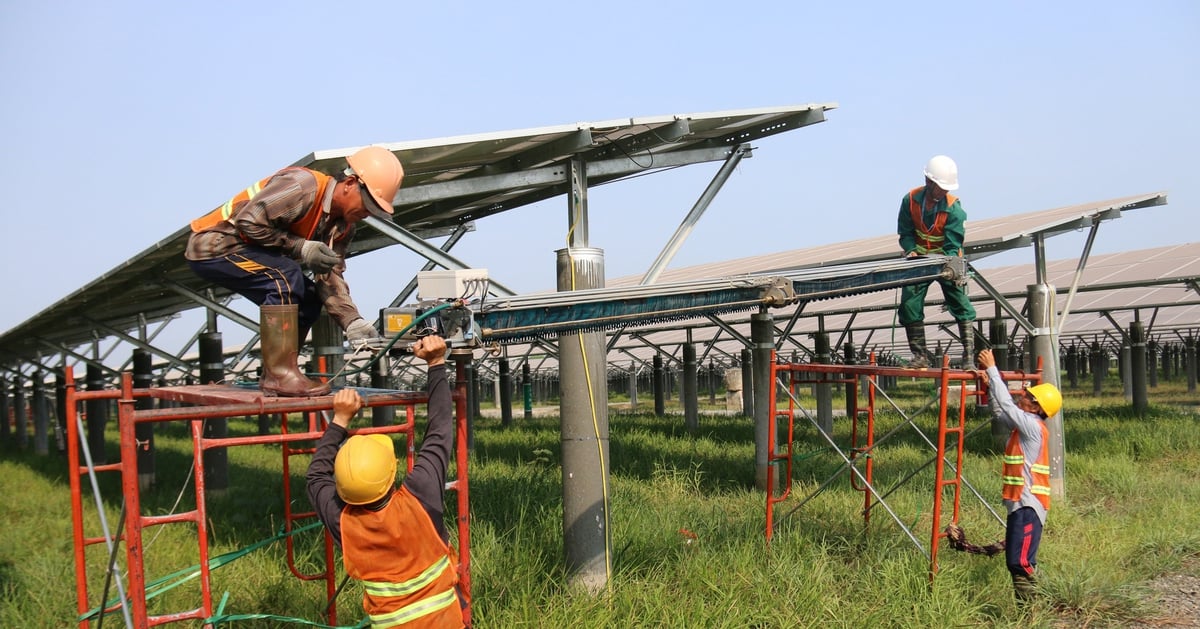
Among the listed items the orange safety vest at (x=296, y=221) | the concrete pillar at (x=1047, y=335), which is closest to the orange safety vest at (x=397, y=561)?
the orange safety vest at (x=296, y=221)

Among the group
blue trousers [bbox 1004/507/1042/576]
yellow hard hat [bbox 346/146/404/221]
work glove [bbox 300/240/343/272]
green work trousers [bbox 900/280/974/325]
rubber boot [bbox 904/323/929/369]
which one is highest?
yellow hard hat [bbox 346/146/404/221]

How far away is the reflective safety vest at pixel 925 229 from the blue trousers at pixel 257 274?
4753 millimetres

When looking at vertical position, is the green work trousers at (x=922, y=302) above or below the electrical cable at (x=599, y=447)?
above

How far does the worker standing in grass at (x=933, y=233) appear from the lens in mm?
7004

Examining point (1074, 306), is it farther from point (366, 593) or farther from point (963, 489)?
point (366, 593)

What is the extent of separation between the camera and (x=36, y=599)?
5973mm

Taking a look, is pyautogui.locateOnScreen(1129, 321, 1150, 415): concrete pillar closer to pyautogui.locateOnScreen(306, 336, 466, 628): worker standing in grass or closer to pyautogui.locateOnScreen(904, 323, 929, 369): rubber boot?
pyautogui.locateOnScreen(904, 323, 929, 369): rubber boot

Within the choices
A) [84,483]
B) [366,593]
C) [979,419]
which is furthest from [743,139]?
[84,483]

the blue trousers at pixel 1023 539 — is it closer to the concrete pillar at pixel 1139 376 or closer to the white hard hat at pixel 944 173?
the white hard hat at pixel 944 173

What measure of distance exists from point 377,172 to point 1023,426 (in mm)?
3955

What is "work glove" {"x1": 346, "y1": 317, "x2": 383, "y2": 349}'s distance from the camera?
383 cm

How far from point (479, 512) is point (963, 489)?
14.0ft

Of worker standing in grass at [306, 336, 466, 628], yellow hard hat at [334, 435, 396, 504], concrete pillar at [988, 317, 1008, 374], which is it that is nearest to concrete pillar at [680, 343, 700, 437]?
concrete pillar at [988, 317, 1008, 374]

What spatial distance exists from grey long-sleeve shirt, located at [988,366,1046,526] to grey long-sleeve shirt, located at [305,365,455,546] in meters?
3.50
